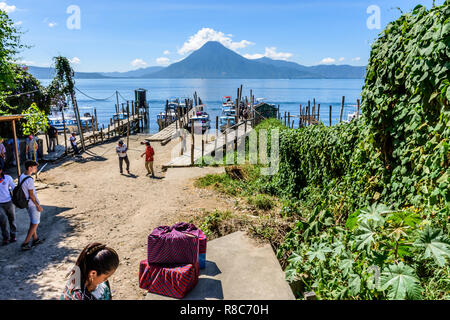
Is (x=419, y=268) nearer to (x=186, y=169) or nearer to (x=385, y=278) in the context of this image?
(x=385, y=278)

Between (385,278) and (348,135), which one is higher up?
(348,135)

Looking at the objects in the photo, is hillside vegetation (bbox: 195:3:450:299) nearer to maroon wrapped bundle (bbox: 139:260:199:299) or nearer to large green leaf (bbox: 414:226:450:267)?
large green leaf (bbox: 414:226:450:267)

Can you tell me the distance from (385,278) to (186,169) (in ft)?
37.8

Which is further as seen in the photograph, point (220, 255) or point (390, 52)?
point (220, 255)

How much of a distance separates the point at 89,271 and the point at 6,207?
17.4ft

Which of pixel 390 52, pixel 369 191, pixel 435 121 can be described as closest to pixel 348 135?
pixel 369 191

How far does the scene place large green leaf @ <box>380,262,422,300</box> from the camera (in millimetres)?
2424

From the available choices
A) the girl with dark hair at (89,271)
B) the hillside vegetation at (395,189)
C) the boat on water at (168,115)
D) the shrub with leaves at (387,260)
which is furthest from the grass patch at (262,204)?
the boat on water at (168,115)

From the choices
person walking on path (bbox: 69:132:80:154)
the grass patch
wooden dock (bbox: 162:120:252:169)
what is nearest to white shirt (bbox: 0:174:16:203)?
the grass patch

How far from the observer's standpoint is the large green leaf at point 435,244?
244 cm

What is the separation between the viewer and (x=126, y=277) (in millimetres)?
5488

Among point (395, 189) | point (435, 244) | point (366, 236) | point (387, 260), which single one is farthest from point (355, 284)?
point (395, 189)

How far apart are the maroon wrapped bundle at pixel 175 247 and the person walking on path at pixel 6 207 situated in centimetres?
381

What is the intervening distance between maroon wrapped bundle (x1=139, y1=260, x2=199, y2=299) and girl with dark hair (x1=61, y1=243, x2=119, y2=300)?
1.80 metres
